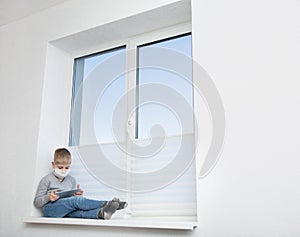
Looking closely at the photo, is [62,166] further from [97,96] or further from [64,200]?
[97,96]

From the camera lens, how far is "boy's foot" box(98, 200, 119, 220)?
1.68 m

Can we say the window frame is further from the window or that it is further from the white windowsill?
the white windowsill

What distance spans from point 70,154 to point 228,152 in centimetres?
106

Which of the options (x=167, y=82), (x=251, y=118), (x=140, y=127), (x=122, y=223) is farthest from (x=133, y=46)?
(x=122, y=223)

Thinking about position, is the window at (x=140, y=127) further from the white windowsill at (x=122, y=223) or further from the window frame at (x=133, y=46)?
the white windowsill at (x=122, y=223)

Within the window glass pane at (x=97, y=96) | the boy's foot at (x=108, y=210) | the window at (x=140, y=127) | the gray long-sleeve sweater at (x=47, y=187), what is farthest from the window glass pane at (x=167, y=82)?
the gray long-sleeve sweater at (x=47, y=187)

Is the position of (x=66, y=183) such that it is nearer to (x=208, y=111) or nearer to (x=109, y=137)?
(x=109, y=137)

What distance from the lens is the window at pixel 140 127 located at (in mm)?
1749

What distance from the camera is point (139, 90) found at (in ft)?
6.63

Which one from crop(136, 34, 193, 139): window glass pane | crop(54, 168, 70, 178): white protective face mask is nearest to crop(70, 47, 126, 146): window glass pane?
crop(136, 34, 193, 139): window glass pane

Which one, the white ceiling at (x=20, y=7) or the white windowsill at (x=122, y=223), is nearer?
the white windowsill at (x=122, y=223)

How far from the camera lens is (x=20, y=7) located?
2.24 meters

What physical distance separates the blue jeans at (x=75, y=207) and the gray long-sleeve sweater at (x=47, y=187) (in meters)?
0.05

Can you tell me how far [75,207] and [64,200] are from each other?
78 millimetres
